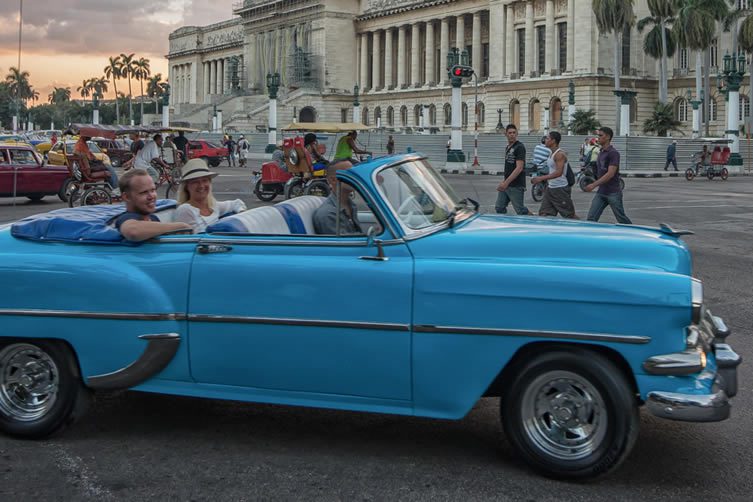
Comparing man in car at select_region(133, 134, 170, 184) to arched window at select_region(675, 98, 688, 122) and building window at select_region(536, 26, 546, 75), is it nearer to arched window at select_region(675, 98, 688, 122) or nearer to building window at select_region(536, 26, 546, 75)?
arched window at select_region(675, 98, 688, 122)

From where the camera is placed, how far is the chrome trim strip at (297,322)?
4.92 meters

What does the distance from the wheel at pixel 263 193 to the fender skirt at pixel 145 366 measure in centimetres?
1812

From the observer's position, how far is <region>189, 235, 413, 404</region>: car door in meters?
4.95

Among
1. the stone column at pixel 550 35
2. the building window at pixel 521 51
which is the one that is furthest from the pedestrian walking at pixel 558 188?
the building window at pixel 521 51

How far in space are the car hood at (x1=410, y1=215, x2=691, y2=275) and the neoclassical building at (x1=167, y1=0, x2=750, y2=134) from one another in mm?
62520

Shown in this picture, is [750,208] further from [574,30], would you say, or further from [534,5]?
[534,5]

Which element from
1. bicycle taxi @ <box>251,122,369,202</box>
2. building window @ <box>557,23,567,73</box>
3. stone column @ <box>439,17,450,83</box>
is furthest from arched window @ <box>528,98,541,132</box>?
bicycle taxi @ <box>251,122,369,202</box>

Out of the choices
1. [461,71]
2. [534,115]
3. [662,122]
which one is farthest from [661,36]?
[461,71]

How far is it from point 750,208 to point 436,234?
1879 centimetres

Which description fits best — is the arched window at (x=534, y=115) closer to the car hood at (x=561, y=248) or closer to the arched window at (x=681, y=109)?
the arched window at (x=681, y=109)

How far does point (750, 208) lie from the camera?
869 inches

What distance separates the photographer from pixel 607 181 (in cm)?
1365

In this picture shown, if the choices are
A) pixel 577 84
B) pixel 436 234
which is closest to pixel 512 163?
pixel 436 234

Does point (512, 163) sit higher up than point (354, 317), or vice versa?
point (512, 163)
